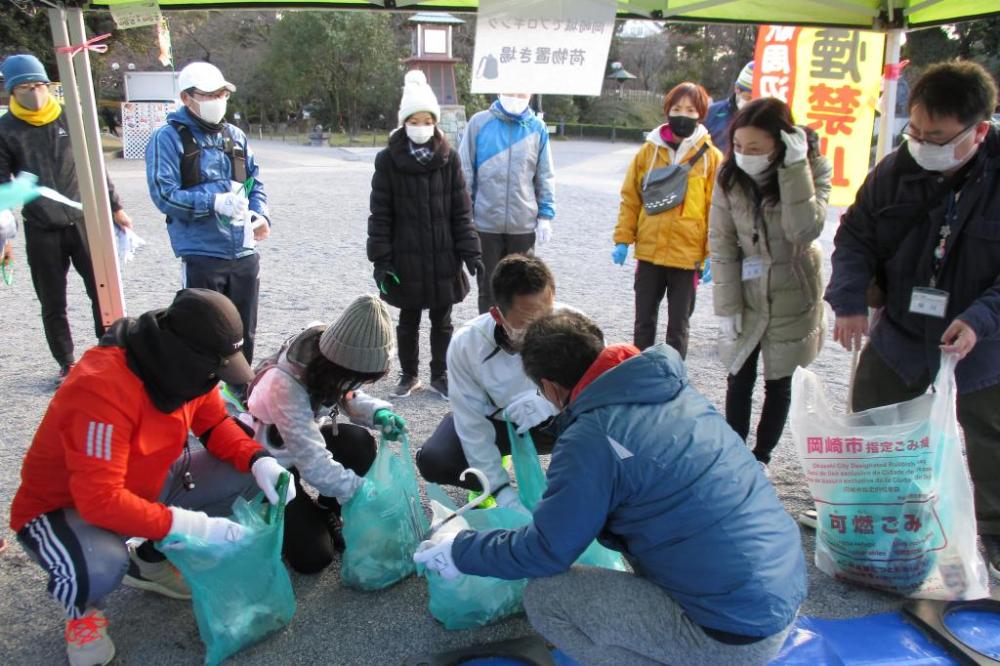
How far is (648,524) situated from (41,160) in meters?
3.63

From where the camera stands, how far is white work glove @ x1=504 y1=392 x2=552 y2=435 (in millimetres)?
2438

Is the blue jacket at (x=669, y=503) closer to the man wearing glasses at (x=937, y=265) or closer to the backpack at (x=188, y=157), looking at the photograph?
the man wearing glasses at (x=937, y=265)

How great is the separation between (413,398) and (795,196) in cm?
212

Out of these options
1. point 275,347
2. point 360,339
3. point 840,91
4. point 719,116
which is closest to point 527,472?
point 360,339

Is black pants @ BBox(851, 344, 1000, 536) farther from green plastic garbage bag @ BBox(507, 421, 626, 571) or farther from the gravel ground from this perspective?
green plastic garbage bag @ BBox(507, 421, 626, 571)

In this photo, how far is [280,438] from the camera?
243 cm

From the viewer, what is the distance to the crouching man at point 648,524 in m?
1.55

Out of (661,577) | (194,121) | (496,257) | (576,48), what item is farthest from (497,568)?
(496,257)

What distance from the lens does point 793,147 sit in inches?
101

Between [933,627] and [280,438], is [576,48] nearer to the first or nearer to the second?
[280,438]

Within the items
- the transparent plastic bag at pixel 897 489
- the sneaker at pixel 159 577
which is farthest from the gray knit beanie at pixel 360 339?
the transparent plastic bag at pixel 897 489

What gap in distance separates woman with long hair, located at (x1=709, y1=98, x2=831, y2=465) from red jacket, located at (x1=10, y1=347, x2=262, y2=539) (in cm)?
199

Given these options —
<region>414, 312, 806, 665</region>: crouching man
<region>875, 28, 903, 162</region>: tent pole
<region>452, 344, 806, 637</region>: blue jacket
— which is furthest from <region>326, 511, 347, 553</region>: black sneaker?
<region>875, 28, 903, 162</region>: tent pole

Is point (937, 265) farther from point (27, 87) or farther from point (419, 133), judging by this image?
point (27, 87)
